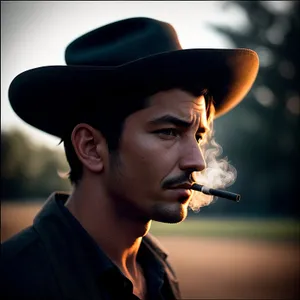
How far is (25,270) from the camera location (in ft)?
7.02

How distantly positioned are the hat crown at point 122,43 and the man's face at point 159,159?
10.1 inches

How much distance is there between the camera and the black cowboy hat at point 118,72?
2330 millimetres

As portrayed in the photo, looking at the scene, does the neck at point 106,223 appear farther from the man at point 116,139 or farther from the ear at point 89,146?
the ear at point 89,146

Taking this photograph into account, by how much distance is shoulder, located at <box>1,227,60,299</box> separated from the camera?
209 cm

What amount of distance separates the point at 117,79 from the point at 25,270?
103cm

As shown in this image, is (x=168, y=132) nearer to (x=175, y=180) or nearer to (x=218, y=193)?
(x=175, y=180)

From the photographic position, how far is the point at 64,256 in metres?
2.24

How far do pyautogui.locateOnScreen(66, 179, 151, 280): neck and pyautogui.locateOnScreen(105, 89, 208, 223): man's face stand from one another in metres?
0.08

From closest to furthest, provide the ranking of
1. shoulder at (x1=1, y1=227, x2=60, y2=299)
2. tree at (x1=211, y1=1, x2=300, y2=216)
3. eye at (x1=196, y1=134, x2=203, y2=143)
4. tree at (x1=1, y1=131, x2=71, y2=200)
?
1. shoulder at (x1=1, y1=227, x2=60, y2=299)
2. eye at (x1=196, y1=134, x2=203, y2=143)
3. tree at (x1=1, y1=131, x2=71, y2=200)
4. tree at (x1=211, y1=1, x2=300, y2=216)

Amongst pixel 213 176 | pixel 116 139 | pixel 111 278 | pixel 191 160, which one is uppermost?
pixel 116 139

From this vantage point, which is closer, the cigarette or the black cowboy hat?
the cigarette

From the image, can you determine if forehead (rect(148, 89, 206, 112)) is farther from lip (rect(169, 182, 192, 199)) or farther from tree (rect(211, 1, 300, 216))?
tree (rect(211, 1, 300, 216))

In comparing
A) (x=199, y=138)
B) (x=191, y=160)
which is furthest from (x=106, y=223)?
(x=199, y=138)

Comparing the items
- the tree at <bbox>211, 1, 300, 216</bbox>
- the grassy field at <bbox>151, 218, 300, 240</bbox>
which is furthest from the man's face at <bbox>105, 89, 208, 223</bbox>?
the tree at <bbox>211, 1, 300, 216</bbox>
